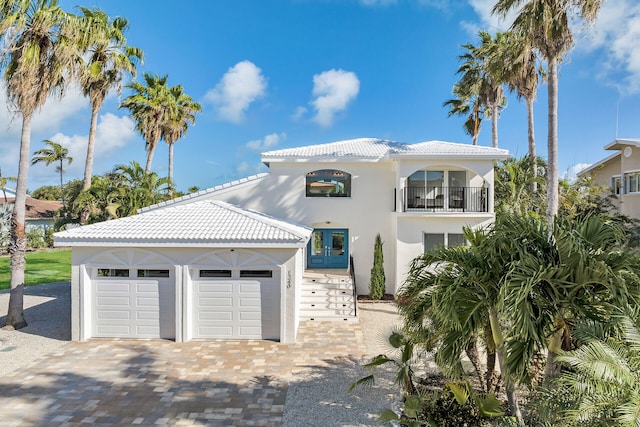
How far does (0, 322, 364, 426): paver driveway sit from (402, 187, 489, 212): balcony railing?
8831mm

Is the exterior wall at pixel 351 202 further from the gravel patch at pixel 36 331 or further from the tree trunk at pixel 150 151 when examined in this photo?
the tree trunk at pixel 150 151

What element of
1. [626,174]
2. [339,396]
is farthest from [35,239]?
[626,174]

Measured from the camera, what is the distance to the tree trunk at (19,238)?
43.3ft

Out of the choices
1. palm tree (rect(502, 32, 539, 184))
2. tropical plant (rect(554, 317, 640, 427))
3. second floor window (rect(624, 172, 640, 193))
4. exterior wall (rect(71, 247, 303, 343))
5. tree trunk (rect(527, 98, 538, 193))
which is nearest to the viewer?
tropical plant (rect(554, 317, 640, 427))

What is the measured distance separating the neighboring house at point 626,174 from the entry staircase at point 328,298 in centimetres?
2066

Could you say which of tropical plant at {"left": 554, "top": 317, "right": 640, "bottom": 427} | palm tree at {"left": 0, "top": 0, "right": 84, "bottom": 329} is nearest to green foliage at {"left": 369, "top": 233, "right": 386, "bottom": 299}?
tropical plant at {"left": 554, "top": 317, "right": 640, "bottom": 427}

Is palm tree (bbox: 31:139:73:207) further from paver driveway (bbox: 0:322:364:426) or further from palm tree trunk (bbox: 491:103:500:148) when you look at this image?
palm tree trunk (bbox: 491:103:500:148)

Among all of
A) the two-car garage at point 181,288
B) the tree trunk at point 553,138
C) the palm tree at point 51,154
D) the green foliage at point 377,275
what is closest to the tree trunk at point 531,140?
the tree trunk at point 553,138

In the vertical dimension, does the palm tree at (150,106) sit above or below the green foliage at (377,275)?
above

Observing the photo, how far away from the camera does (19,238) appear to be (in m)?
13.4

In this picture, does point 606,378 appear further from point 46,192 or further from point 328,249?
point 46,192

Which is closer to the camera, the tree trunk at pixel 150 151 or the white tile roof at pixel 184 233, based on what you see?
the white tile roof at pixel 184 233

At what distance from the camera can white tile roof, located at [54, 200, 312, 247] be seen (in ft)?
40.6

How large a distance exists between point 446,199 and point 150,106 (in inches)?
900
